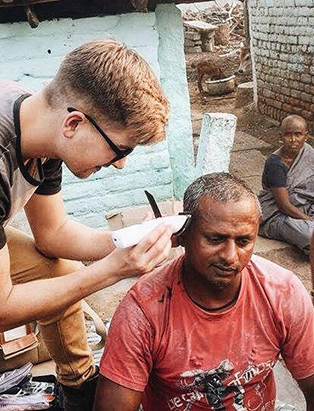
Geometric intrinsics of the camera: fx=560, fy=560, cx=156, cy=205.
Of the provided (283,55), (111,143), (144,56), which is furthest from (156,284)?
(283,55)

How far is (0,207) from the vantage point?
1769 millimetres

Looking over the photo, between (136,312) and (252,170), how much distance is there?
5730 millimetres

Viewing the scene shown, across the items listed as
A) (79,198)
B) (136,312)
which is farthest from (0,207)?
(79,198)

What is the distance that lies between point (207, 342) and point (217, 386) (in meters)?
0.16

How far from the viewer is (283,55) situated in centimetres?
914

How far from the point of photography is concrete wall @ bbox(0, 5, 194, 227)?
13.2ft

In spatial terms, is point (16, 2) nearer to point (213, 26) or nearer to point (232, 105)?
point (232, 105)

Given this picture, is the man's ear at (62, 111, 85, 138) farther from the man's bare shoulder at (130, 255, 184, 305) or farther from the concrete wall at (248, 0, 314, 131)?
the concrete wall at (248, 0, 314, 131)

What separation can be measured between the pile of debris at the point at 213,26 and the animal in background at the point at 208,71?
4238mm

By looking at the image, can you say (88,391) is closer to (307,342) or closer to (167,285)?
(167,285)

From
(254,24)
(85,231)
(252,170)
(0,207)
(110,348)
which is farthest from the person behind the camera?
(254,24)

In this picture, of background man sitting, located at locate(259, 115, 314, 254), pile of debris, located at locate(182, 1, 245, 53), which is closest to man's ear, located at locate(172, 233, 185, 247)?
background man sitting, located at locate(259, 115, 314, 254)

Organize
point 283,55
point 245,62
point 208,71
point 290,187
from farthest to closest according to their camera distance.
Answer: point 245,62 < point 208,71 < point 283,55 < point 290,187

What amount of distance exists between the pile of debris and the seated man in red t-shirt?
55.0ft
